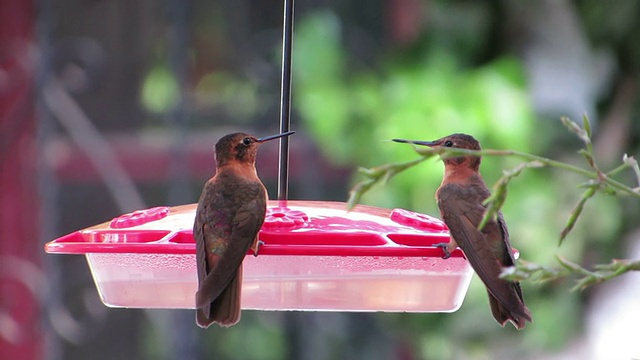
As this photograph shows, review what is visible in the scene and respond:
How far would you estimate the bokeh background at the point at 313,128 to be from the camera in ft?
12.2

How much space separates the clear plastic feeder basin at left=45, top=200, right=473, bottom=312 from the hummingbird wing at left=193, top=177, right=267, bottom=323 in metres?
0.06

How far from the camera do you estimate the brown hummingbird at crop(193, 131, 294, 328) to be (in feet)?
5.58

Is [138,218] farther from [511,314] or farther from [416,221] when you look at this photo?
[511,314]

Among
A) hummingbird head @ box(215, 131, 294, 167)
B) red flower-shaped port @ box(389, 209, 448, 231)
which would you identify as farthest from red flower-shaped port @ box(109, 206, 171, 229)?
red flower-shaped port @ box(389, 209, 448, 231)

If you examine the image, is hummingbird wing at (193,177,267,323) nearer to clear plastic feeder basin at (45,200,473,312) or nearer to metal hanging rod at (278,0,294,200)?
clear plastic feeder basin at (45,200,473,312)

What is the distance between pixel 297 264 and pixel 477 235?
1.11 feet

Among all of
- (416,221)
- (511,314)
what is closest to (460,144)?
(416,221)

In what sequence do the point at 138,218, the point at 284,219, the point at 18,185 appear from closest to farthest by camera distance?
1. the point at 284,219
2. the point at 138,218
3. the point at 18,185

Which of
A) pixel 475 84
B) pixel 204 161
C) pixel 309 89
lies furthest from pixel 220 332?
pixel 475 84

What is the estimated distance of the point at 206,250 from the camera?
174cm

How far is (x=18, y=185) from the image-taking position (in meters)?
4.54

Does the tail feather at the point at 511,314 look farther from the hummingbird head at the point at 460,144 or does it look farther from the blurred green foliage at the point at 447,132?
the blurred green foliage at the point at 447,132

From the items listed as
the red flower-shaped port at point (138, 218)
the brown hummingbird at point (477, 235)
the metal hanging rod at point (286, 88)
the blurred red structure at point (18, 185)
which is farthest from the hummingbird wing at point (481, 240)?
the blurred red structure at point (18, 185)

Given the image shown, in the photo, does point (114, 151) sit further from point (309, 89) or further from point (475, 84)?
point (475, 84)
